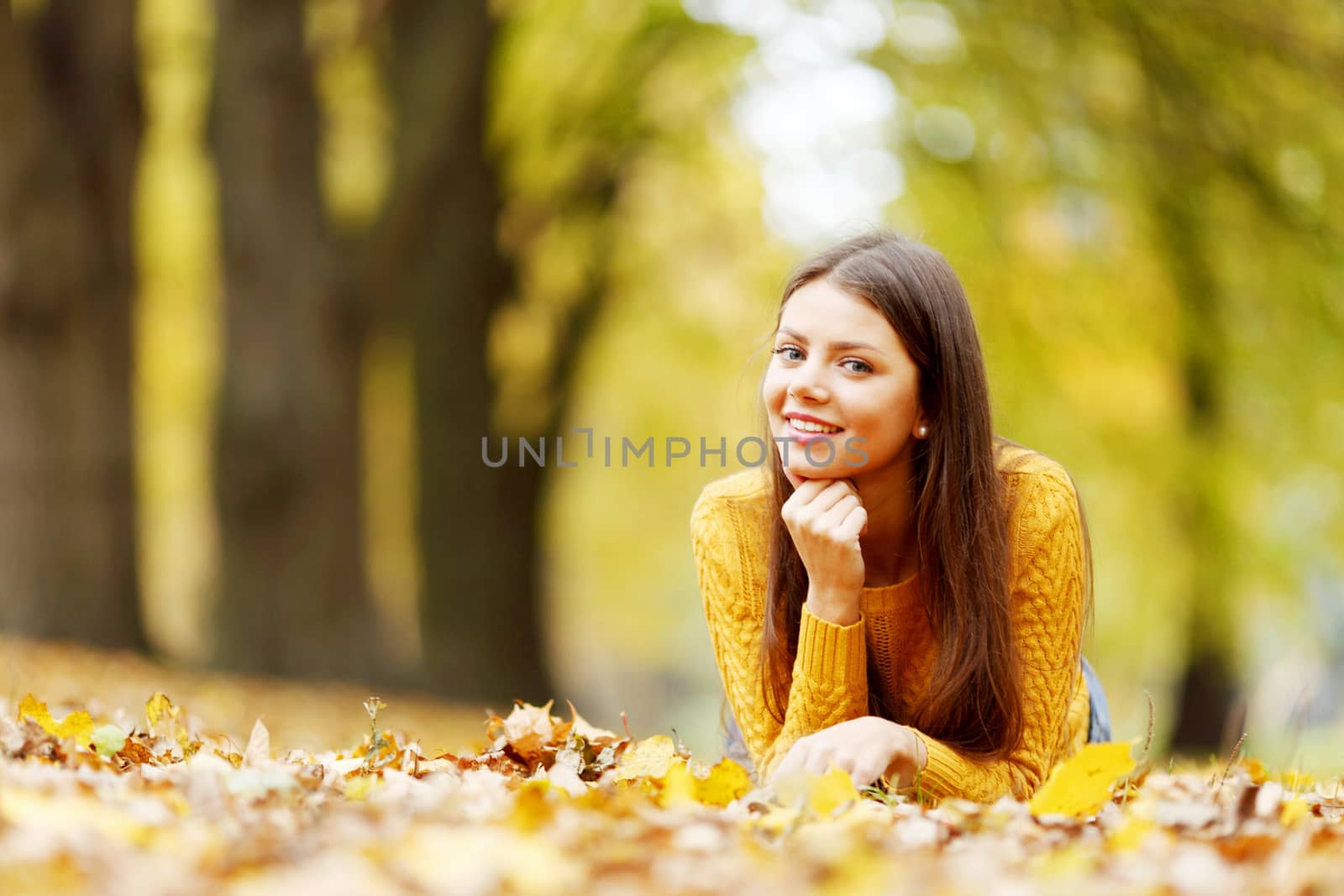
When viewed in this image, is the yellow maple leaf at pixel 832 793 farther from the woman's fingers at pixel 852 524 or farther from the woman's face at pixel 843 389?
the woman's face at pixel 843 389

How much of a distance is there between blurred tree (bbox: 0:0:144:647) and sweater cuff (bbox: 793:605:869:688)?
6.30 m

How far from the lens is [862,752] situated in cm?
245

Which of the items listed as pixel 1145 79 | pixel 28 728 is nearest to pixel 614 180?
pixel 1145 79

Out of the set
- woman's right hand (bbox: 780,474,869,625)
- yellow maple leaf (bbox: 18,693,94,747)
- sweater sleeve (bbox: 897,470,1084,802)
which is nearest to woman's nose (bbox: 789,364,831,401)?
woman's right hand (bbox: 780,474,869,625)

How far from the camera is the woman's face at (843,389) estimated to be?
271cm

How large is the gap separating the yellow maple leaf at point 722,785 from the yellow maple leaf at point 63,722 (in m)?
1.20

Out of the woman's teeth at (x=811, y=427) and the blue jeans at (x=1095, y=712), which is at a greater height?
the woman's teeth at (x=811, y=427)

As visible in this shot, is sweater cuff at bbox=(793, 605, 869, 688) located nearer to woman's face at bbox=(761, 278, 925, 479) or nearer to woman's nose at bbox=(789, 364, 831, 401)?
woman's face at bbox=(761, 278, 925, 479)

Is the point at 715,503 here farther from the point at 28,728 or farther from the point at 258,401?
the point at 258,401

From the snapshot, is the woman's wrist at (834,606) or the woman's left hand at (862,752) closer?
the woman's left hand at (862,752)

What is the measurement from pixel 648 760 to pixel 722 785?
1.36 feet

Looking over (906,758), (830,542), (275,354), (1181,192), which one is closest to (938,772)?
(906,758)

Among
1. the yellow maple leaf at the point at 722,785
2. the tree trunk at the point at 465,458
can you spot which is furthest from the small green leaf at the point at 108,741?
the tree trunk at the point at 465,458

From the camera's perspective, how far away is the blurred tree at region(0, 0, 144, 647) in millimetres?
7520
